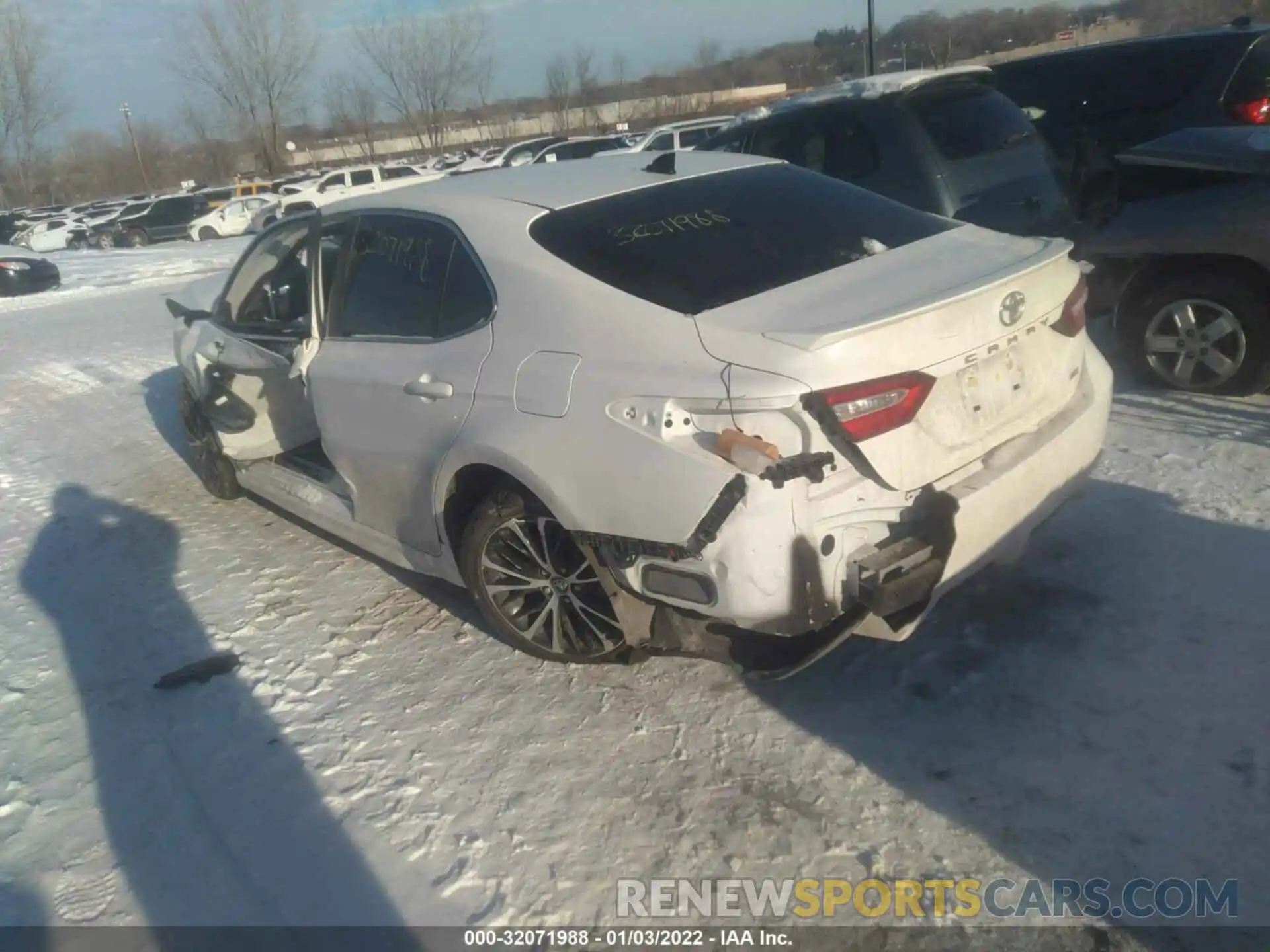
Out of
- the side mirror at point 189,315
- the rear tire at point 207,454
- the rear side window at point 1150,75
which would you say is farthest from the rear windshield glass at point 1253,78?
the rear tire at point 207,454

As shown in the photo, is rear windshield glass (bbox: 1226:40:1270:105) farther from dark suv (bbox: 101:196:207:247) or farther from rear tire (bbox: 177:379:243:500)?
dark suv (bbox: 101:196:207:247)

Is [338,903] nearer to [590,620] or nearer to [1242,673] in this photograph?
[590,620]

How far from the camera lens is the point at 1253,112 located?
7.23 metres

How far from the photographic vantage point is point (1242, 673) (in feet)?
10.8

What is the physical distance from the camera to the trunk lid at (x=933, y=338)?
288 cm

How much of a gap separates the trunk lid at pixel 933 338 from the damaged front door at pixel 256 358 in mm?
2954

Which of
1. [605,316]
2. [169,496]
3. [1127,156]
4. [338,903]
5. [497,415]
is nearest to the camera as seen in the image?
[338,903]

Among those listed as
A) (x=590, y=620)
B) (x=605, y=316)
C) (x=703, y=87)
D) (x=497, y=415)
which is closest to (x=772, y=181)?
(x=605, y=316)

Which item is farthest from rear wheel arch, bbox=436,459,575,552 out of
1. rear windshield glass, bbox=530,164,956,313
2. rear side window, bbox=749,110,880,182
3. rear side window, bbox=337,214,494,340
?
rear side window, bbox=749,110,880,182

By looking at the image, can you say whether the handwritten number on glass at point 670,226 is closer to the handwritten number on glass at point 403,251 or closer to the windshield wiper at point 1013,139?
the handwritten number on glass at point 403,251

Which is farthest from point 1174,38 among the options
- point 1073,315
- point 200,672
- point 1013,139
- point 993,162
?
point 200,672

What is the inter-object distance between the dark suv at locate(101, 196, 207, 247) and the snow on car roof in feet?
90.1

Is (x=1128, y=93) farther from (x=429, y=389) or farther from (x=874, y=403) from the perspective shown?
(x=429, y=389)

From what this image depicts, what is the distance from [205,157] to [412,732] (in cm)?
7232
